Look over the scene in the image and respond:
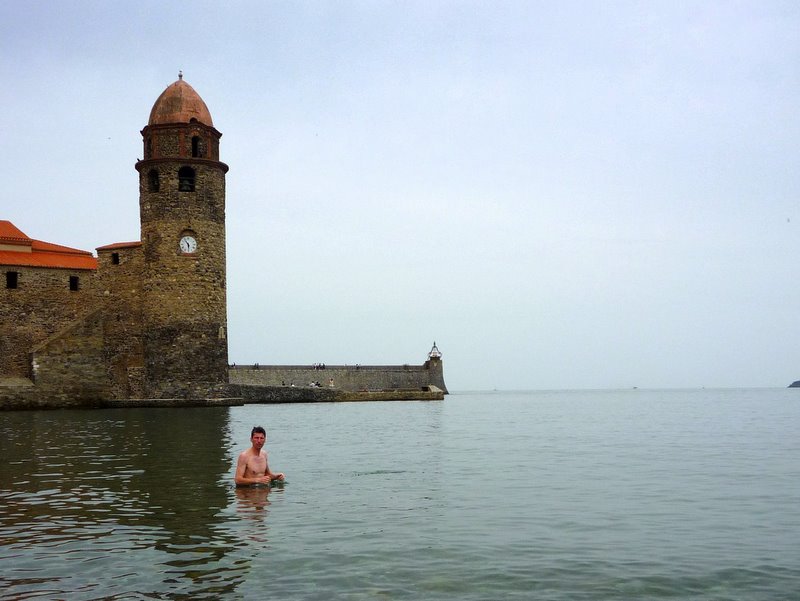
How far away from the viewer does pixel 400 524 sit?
8320 millimetres

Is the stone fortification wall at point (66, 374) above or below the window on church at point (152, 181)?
below

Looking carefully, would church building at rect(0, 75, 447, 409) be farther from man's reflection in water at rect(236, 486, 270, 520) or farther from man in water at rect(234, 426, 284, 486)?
man's reflection in water at rect(236, 486, 270, 520)

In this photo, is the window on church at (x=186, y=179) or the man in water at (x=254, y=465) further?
the window on church at (x=186, y=179)

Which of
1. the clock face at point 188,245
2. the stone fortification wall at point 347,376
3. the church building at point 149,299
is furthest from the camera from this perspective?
the stone fortification wall at point 347,376

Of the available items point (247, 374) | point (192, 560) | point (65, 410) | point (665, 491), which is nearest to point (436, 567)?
point (192, 560)

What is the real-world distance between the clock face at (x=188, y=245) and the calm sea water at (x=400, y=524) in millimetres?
20429

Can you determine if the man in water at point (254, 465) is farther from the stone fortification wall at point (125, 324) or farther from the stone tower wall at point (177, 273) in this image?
the stone fortification wall at point (125, 324)

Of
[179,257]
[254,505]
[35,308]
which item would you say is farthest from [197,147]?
[254,505]

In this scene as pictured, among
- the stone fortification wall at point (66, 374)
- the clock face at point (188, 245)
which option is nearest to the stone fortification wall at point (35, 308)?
the stone fortification wall at point (66, 374)

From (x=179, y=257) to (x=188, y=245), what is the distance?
25.8 inches

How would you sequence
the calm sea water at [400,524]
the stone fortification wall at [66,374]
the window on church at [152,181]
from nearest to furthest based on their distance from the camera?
1. the calm sea water at [400,524]
2. the stone fortification wall at [66,374]
3. the window on church at [152,181]

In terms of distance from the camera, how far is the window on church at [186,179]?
121ft

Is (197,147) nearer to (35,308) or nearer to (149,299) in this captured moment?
(149,299)

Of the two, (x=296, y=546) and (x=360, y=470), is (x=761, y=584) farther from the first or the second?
(x=360, y=470)
